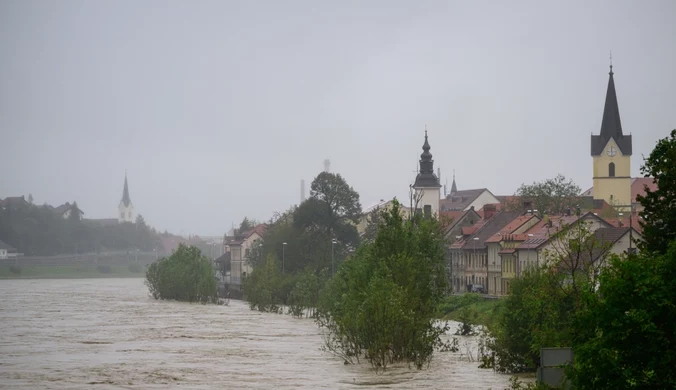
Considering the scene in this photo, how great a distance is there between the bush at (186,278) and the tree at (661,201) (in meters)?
99.6

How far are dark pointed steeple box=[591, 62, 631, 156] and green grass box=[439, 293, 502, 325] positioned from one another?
7373 centimetres

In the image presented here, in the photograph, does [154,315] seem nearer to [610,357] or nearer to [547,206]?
[547,206]

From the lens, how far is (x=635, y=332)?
23.0m

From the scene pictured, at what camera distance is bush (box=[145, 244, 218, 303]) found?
12762 cm

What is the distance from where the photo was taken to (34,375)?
4812cm

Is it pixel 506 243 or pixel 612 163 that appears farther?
pixel 612 163

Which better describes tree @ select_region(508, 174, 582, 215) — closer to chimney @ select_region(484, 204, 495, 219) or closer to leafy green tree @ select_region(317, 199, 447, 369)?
chimney @ select_region(484, 204, 495, 219)

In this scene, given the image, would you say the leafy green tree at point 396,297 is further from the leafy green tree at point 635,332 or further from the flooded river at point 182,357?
the leafy green tree at point 635,332

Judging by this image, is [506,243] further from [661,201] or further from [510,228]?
[661,201]

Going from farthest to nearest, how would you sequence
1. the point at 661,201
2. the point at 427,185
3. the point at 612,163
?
the point at 612,163 < the point at 427,185 < the point at 661,201

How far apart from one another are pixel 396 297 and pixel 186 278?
8027cm

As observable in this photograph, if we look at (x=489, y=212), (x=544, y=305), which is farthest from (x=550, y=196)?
(x=544, y=305)

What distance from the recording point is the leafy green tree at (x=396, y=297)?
49.8 metres

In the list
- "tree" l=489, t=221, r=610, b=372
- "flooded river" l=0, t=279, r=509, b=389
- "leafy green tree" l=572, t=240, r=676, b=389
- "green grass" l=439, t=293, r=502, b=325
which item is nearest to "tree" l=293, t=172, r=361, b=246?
"flooded river" l=0, t=279, r=509, b=389
